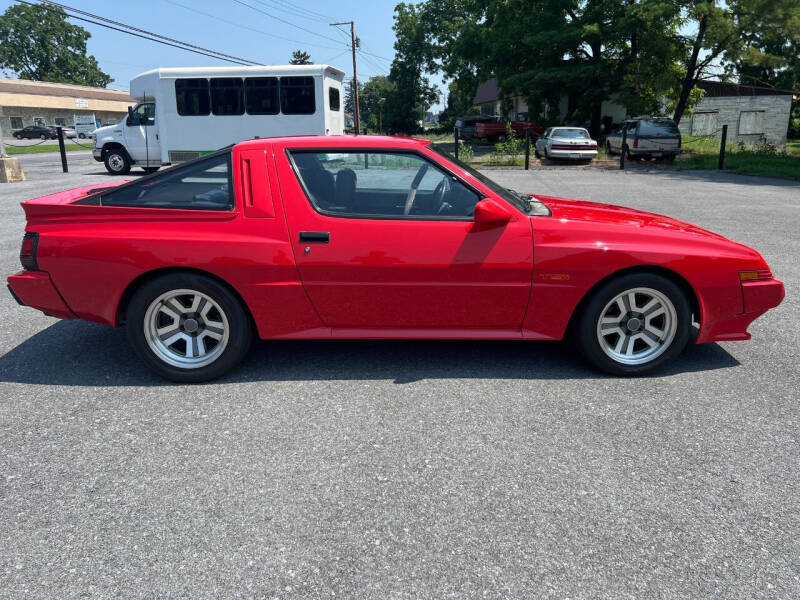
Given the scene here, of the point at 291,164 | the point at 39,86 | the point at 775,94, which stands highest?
the point at 39,86

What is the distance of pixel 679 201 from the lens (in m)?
13.1

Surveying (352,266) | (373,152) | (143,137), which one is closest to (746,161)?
(143,137)

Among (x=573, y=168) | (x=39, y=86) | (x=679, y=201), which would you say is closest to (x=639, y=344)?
(x=679, y=201)

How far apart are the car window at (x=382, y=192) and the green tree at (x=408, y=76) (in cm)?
6569

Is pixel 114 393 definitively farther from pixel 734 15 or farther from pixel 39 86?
pixel 39 86

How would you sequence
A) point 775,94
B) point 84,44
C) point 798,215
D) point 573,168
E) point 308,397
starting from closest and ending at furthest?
1. point 308,397
2. point 798,215
3. point 573,168
4. point 775,94
5. point 84,44

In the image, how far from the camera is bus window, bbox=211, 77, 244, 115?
17.0m

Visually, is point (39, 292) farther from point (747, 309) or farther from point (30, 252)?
point (747, 309)

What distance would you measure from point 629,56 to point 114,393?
100.0 ft

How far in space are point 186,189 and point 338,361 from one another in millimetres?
1531

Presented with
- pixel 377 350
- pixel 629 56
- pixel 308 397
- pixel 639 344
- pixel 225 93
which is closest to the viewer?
pixel 308 397

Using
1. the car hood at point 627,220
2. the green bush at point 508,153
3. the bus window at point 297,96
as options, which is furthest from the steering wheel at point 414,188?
the green bush at point 508,153

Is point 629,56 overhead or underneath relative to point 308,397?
overhead

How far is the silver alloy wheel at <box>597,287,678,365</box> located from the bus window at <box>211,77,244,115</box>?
50.6ft
